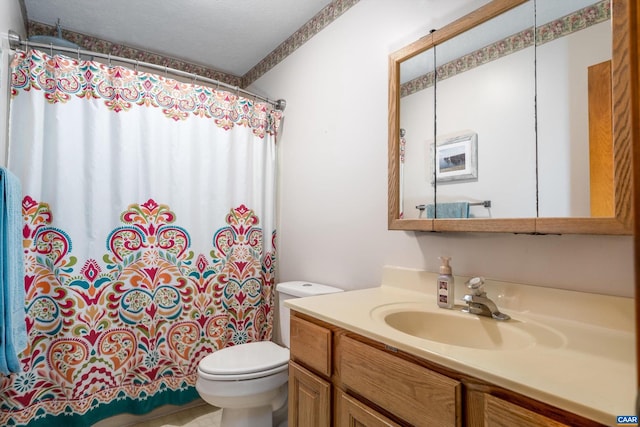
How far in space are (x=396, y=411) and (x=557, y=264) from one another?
66 cm

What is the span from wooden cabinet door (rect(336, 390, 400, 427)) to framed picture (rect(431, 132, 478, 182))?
33.4 inches

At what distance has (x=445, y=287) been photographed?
3.76 ft

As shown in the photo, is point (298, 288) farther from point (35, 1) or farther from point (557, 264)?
point (35, 1)

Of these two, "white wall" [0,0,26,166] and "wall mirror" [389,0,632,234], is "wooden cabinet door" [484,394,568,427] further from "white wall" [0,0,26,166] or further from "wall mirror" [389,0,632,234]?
"white wall" [0,0,26,166]

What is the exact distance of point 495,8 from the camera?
3.65 feet

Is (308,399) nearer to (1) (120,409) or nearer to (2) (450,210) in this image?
(2) (450,210)

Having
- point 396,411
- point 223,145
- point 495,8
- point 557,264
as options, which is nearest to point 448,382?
point 396,411

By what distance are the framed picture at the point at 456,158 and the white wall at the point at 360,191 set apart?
230 mm

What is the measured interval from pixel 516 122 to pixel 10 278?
1837 millimetres

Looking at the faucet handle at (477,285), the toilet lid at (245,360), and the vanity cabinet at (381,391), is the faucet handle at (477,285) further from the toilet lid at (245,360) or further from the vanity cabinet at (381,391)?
the toilet lid at (245,360)

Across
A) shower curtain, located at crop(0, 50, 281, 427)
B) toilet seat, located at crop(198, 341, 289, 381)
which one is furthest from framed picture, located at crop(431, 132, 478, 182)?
shower curtain, located at crop(0, 50, 281, 427)

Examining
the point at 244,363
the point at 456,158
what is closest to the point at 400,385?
the point at 456,158

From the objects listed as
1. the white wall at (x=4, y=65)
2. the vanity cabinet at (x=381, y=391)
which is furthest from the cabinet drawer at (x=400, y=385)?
the white wall at (x=4, y=65)

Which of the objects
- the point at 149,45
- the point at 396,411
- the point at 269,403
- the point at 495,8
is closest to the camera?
the point at 396,411
